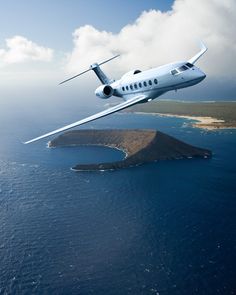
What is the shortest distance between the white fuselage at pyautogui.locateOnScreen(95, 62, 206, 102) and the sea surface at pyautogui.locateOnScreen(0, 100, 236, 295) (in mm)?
42424

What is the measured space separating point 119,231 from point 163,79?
5020 cm

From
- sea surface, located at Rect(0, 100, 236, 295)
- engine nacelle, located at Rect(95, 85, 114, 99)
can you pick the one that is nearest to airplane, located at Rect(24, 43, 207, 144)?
engine nacelle, located at Rect(95, 85, 114, 99)

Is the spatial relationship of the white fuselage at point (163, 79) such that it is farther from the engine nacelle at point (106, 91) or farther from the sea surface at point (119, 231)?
the sea surface at point (119, 231)

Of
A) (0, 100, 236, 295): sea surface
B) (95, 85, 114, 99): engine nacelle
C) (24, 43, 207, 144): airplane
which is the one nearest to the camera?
(24, 43, 207, 144): airplane

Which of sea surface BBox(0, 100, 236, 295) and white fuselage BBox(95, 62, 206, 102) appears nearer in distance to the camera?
white fuselage BBox(95, 62, 206, 102)

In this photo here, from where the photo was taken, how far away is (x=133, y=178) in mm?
151375

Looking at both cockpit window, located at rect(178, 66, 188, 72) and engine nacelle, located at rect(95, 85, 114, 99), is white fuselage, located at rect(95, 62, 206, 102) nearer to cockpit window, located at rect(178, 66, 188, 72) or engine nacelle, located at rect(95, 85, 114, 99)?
cockpit window, located at rect(178, 66, 188, 72)

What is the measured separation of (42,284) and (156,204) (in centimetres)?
5477

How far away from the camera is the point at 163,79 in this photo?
236ft

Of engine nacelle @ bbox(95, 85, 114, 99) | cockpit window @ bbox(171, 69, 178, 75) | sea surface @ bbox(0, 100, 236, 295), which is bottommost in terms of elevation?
sea surface @ bbox(0, 100, 236, 295)

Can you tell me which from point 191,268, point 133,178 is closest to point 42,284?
Answer: point 191,268

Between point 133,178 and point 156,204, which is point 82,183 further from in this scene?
point 156,204

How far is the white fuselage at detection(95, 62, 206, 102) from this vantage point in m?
69.4

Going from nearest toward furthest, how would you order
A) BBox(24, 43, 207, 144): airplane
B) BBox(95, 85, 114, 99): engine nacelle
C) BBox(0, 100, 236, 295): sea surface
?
BBox(24, 43, 207, 144): airplane, BBox(0, 100, 236, 295): sea surface, BBox(95, 85, 114, 99): engine nacelle
